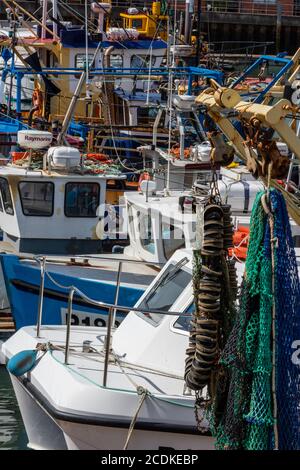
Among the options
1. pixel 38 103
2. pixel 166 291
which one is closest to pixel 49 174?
pixel 166 291

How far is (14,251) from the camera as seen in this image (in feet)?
42.8

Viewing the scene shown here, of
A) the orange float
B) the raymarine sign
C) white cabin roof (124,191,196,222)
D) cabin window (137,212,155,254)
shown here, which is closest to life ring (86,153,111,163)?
the raymarine sign

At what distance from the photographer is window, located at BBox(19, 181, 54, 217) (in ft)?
45.3

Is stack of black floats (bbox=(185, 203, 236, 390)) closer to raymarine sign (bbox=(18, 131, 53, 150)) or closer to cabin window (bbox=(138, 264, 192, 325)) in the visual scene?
cabin window (bbox=(138, 264, 192, 325))

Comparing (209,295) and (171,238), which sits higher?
(209,295)

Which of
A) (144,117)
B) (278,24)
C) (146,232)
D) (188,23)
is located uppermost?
(188,23)

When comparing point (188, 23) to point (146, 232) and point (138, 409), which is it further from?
point (138, 409)

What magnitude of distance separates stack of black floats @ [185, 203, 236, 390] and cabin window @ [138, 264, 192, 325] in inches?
78.1

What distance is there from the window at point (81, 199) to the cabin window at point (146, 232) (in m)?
1.69

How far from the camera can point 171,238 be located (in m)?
11.8

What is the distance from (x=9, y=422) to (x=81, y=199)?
4.34 metres

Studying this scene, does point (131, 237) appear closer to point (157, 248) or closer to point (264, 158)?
point (157, 248)

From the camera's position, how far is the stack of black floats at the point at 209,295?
6.44m
